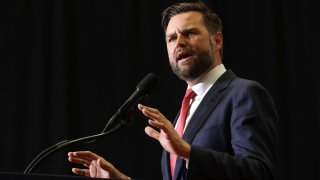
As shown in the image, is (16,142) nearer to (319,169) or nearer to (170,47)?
(170,47)

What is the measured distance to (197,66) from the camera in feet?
6.20

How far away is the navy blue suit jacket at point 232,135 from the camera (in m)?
1.36

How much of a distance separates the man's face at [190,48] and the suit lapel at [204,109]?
0.51 feet

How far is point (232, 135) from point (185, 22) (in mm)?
610

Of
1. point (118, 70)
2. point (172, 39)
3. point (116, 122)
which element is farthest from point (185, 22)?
point (118, 70)

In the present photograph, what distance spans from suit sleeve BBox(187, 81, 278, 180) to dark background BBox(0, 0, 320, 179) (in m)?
1.41

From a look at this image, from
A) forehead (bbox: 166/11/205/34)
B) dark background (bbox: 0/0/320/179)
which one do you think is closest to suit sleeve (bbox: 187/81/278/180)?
forehead (bbox: 166/11/205/34)

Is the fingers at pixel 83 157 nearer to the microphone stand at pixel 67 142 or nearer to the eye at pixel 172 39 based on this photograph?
the microphone stand at pixel 67 142

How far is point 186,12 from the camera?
6.63ft

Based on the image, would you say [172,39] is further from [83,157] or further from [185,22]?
[83,157]

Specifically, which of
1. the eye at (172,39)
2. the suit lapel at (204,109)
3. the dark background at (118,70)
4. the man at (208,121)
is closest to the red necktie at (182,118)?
the man at (208,121)

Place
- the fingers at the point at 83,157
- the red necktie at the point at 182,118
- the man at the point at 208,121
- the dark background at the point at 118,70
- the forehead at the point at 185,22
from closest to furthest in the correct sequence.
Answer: the man at the point at 208,121
the fingers at the point at 83,157
the red necktie at the point at 182,118
the forehead at the point at 185,22
the dark background at the point at 118,70

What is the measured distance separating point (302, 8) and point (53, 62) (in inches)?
62.4

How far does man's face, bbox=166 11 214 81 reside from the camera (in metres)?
1.89
